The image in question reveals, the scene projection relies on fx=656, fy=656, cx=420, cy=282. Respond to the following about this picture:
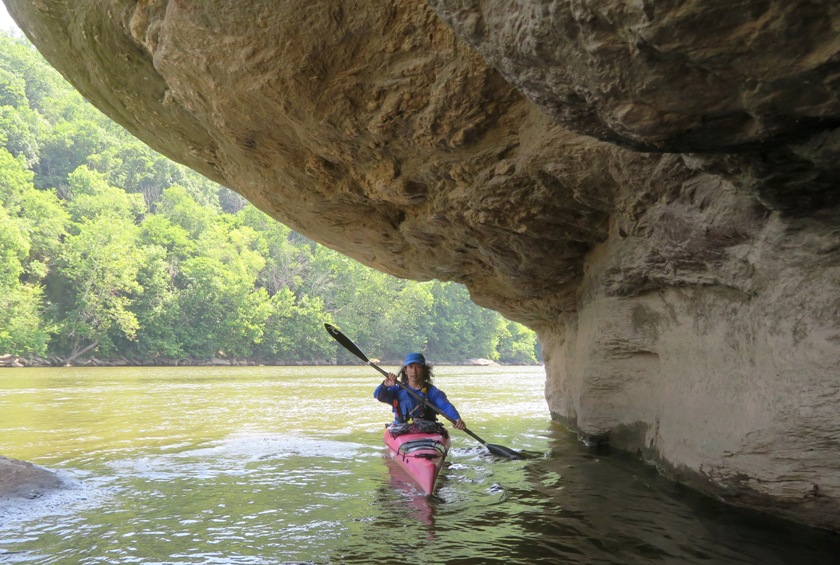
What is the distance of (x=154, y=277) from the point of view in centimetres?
3812

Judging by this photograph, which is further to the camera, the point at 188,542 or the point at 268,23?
the point at 268,23

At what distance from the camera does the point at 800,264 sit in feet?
12.7

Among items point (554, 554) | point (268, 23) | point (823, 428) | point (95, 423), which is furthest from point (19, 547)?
point (95, 423)

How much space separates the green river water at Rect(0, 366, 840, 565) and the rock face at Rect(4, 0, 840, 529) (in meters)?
0.44

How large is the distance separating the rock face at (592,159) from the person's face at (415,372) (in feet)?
4.90

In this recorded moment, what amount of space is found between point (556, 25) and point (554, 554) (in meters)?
3.00

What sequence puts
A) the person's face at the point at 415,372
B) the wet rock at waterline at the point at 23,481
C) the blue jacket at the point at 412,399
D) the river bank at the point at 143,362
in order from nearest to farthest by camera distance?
the wet rock at waterline at the point at 23,481 < the blue jacket at the point at 412,399 < the person's face at the point at 415,372 < the river bank at the point at 143,362

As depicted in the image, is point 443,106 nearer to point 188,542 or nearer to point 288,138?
point 288,138

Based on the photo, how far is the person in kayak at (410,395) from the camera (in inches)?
282

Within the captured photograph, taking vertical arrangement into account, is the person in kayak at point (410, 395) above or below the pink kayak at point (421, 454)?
above

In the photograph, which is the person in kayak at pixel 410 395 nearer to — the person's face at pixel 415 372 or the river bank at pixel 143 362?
the person's face at pixel 415 372

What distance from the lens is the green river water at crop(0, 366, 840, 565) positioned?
397 centimetres

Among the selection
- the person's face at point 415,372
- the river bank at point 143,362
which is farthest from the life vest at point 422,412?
the river bank at point 143,362

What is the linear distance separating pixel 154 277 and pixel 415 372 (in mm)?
34542
